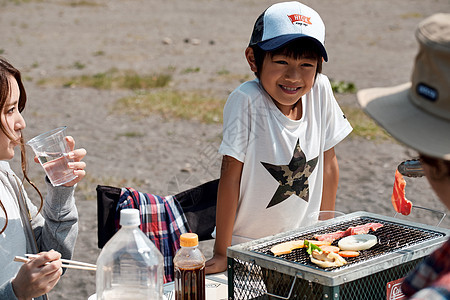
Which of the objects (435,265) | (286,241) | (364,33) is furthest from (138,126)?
(364,33)

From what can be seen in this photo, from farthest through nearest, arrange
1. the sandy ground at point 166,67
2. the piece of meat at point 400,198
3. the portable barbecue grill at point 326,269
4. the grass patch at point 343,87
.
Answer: the grass patch at point 343,87 → the sandy ground at point 166,67 → the piece of meat at point 400,198 → the portable barbecue grill at point 326,269

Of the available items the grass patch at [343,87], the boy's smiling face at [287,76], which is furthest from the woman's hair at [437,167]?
the grass patch at [343,87]

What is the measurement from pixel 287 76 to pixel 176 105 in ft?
21.3

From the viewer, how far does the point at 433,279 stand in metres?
1.26

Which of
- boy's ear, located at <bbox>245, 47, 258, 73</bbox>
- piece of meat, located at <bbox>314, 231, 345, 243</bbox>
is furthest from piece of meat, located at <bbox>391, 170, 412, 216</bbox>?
boy's ear, located at <bbox>245, 47, 258, 73</bbox>

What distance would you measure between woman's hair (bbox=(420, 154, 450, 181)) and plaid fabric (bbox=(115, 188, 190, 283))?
67.1 inches

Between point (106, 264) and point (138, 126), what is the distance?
6.48 metres

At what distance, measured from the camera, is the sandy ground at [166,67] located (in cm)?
618

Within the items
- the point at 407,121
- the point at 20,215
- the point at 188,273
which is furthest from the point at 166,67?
the point at 407,121

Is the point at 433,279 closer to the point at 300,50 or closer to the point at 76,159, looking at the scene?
the point at 76,159

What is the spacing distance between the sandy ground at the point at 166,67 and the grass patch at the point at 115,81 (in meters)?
0.23

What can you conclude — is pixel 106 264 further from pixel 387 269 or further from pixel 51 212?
pixel 387 269

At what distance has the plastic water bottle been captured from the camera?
76.3 inches

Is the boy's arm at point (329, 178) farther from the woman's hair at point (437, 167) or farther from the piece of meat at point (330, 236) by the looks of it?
the woman's hair at point (437, 167)
